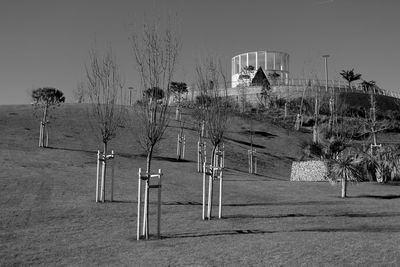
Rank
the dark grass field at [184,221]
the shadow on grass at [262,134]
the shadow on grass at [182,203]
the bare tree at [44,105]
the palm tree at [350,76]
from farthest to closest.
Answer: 1. the palm tree at [350,76]
2. the shadow on grass at [262,134]
3. the bare tree at [44,105]
4. the shadow on grass at [182,203]
5. the dark grass field at [184,221]

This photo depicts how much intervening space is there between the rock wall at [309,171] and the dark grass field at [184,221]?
4.38m

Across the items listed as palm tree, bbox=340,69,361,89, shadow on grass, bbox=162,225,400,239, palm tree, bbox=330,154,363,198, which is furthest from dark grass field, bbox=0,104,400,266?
palm tree, bbox=340,69,361,89

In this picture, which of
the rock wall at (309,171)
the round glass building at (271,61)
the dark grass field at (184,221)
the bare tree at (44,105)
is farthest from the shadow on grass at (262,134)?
the round glass building at (271,61)

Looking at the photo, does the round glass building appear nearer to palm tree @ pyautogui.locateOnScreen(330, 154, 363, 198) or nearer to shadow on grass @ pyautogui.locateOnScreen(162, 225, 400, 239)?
palm tree @ pyautogui.locateOnScreen(330, 154, 363, 198)

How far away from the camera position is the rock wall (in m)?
37.3

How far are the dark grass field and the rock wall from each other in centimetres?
438

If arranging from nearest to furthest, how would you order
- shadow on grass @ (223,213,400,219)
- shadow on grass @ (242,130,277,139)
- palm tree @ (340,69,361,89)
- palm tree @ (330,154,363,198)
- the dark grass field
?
the dark grass field < shadow on grass @ (223,213,400,219) < palm tree @ (330,154,363,198) < shadow on grass @ (242,130,277,139) < palm tree @ (340,69,361,89)

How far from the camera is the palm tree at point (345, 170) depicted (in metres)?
27.5

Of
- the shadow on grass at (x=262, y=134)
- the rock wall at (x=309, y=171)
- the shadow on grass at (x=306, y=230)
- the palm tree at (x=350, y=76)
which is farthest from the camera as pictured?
the palm tree at (x=350, y=76)

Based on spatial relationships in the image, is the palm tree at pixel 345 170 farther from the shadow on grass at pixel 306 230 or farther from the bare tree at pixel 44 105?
the bare tree at pixel 44 105

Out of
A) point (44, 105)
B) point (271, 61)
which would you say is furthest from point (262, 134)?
Answer: point (271, 61)

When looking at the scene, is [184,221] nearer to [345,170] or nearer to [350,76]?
[345,170]

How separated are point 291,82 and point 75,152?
6396 centimetres

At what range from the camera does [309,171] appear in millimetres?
38219
